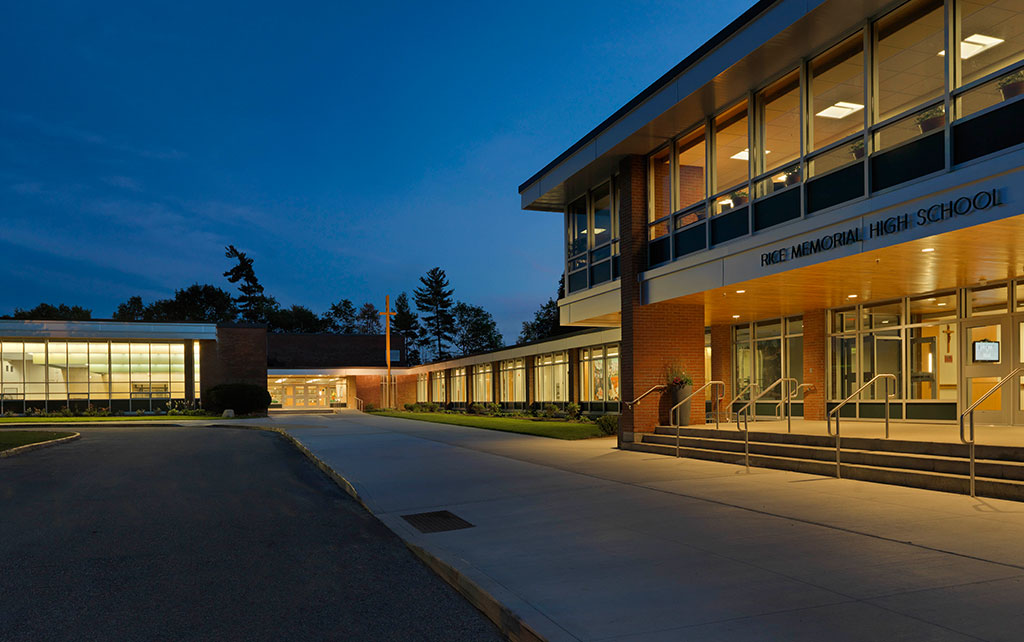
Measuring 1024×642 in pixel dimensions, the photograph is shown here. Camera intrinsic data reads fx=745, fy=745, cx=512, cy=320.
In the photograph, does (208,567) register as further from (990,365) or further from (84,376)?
(84,376)

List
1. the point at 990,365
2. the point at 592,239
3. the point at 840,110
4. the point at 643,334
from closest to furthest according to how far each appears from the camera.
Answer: the point at 840,110
the point at 990,365
the point at 643,334
the point at 592,239

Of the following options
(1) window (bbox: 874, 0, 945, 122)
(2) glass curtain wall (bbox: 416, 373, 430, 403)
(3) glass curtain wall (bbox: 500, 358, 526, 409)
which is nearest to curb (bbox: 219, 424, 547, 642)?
(1) window (bbox: 874, 0, 945, 122)

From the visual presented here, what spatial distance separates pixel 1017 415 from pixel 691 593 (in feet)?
38.9

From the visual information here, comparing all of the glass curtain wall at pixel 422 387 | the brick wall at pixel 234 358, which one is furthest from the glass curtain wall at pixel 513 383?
the glass curtain wall at pixel 422 387

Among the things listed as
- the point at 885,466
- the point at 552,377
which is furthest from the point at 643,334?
the point at 552,377

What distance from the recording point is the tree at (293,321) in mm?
101188

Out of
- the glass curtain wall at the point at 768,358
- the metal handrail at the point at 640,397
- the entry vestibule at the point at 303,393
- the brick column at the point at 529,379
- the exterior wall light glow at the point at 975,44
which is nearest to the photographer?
the exterior wall light glow at the point at 975,44

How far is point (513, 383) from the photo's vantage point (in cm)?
4050

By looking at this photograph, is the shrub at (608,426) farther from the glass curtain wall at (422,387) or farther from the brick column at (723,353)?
the glass curtain wall at (422,387)

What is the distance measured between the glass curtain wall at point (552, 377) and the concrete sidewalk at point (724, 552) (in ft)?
70.7

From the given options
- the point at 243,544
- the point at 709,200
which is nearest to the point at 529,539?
the point at 243,544

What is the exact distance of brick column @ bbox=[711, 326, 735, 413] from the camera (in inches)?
899

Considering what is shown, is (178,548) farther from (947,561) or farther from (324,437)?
(324,437)

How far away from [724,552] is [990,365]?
10819 mm
